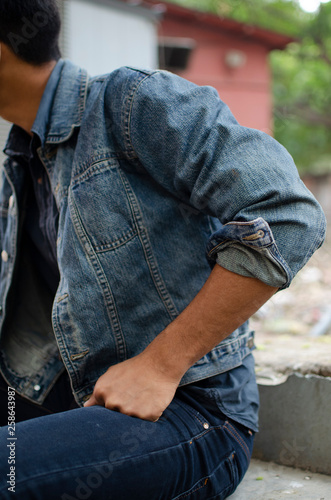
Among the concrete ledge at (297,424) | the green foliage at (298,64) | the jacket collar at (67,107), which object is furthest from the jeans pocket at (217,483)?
the green foliage at (298,64)

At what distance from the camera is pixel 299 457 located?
67.8 inches

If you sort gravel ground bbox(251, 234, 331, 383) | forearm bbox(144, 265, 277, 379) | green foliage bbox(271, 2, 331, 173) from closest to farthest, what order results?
forearm bbox(144, 265, 277, 379)
gravel ground bbox(251, 234, 331, 383)
green foliage bbox(271, 2, 331, 173)

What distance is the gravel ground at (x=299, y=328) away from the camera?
1.92 metres

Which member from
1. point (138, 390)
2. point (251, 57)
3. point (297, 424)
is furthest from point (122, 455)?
point (251, 57)

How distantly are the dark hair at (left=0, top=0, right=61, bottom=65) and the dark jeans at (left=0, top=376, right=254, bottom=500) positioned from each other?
41.7 inches

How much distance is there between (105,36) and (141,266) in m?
6.38

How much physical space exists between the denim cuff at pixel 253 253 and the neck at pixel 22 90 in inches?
31.5

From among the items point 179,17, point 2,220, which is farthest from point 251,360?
point 179,17

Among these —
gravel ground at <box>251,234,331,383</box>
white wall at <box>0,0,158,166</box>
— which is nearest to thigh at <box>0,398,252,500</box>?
gravel ground at <box>251,234,331,383</box>

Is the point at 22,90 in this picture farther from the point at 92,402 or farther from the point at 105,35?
the point at 105,35

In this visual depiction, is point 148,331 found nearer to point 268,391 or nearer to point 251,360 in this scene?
point 251,360

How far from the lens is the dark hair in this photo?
1.43 metres

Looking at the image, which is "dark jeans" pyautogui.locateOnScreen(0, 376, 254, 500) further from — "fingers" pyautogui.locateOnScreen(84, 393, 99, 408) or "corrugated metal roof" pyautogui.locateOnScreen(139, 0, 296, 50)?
"corrugated metal roof" pyautogui.locateOnScreen(139, 0, 296, 50)

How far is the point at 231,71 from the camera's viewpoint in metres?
12.1
